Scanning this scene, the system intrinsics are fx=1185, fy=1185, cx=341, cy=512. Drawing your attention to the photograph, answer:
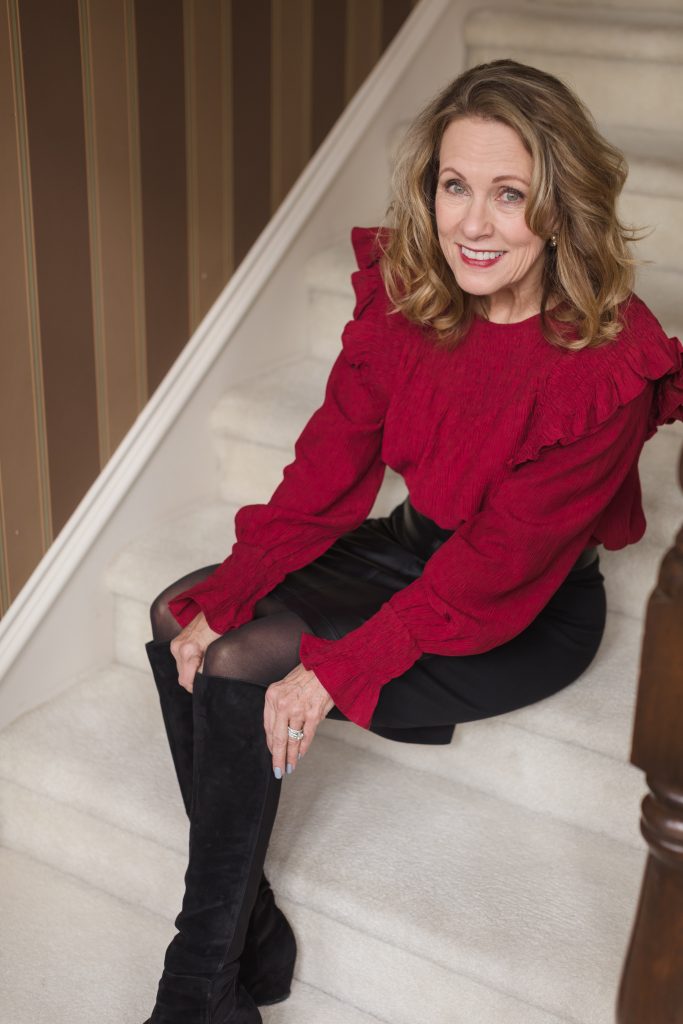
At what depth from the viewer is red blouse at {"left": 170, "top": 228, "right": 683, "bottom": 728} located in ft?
5.16

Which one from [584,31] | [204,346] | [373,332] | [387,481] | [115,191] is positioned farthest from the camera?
[584,31]

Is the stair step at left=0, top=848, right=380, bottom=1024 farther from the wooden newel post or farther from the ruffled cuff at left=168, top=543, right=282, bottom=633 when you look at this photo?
the wooden newel post

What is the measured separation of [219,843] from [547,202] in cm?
95

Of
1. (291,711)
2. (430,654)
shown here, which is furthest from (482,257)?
(291,711)

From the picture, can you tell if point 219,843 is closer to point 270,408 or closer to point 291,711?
point 291,711

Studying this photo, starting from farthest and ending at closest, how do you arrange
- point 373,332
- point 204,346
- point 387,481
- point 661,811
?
point 204,346
point 387,481
point 373,332
point 661,811

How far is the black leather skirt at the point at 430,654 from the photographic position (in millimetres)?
1642

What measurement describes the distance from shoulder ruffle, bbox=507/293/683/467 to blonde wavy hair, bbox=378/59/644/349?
24 millimetres

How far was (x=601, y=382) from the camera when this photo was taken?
157 centimetres

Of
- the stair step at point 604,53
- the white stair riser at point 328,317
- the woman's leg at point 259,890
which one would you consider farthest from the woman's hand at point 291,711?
the stair step at point 604,53

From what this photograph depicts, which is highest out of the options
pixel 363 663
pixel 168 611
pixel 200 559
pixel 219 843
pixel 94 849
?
pixel 363 663

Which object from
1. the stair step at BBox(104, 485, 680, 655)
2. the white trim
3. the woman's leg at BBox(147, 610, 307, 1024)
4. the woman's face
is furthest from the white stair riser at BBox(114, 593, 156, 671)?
the woman's face

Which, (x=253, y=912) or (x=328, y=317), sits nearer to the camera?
(x=253, y=912)

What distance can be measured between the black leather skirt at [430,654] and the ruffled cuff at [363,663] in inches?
1.7
